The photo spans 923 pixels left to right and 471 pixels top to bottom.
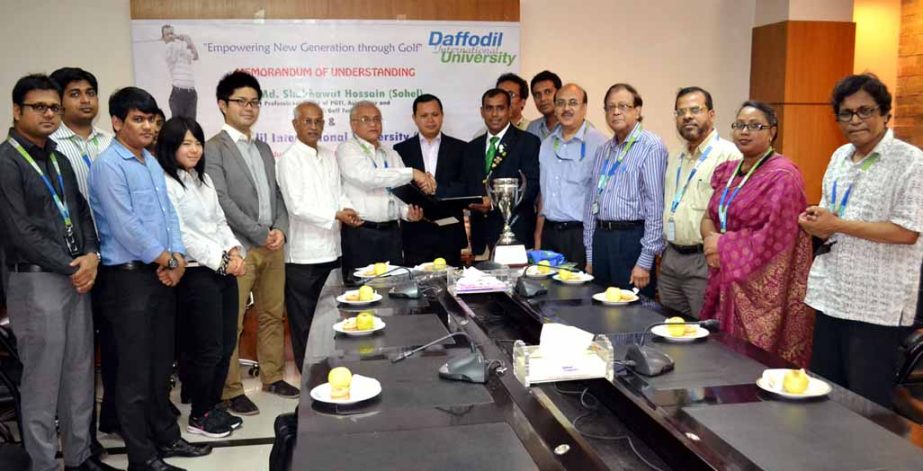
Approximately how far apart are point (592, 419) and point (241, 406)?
8.18 ft

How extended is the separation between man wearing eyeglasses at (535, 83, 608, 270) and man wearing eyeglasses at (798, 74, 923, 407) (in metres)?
1.37

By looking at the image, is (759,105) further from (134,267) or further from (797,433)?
(134,267)

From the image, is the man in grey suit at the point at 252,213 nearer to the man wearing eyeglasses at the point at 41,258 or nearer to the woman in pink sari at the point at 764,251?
the man wearing eyeglasses at the point at 41,258

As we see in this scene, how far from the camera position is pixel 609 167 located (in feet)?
11.2

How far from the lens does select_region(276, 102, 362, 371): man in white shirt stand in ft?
12.4

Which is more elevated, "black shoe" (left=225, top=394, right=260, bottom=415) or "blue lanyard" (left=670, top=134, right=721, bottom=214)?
"blue lanyard" (left=670, top=134, right=721, bottom=214)

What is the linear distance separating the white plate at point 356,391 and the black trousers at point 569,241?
221 cm

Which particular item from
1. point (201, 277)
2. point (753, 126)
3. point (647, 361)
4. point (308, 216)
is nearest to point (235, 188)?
point (308, 216)

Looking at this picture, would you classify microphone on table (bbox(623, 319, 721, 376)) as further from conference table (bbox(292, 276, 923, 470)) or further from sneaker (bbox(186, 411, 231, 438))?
sneaker (bbox(186, 411, 231, 438))

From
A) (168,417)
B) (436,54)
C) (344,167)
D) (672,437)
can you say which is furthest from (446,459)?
(436,54)

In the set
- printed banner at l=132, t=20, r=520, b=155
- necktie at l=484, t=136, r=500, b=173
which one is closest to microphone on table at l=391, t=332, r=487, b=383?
necktie at l=484, t=136, r=500, b=173

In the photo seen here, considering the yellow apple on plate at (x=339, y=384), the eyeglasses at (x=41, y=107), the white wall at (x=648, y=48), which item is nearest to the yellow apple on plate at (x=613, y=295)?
the yellow apple on plate at (x=339, y=384)

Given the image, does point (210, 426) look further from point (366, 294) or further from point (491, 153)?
point (491, 153)

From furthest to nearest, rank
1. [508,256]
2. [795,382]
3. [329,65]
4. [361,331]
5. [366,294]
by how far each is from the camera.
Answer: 1. [329,65]
2. [508,256]
3. [366,294]
4. [361,331]
5. [795,382]
